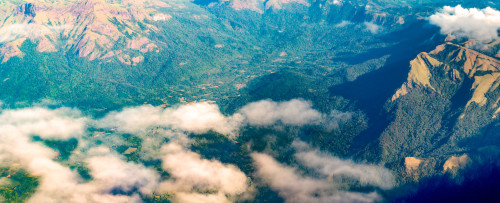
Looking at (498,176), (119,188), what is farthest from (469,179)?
(119,188)

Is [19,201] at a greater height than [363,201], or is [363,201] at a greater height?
[363,201]

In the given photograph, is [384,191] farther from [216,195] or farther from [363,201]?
[216,195]

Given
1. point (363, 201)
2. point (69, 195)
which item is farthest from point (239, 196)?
point (69, 195)

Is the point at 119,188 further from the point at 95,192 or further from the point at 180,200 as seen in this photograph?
the point at 180,200

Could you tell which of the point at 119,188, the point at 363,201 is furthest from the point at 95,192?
the point at 363,201

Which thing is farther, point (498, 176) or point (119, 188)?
point (119, 188)

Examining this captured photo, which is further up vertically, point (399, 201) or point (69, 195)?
Answer: point (399, 201)

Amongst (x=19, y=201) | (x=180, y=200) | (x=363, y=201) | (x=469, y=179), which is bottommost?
(x=19, y=201)

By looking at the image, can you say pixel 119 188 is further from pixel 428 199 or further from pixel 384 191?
pixel 428 199
